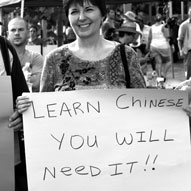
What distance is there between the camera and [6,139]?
275 centimetres

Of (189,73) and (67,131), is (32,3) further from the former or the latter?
(67,131)

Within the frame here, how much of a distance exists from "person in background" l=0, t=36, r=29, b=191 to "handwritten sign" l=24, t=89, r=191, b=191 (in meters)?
0.12

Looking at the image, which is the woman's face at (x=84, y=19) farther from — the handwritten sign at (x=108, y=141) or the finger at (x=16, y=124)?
the finger at (x=16, y=124)

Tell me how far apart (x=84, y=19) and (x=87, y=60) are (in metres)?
0.20

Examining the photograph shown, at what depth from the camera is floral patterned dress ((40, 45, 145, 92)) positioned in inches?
114

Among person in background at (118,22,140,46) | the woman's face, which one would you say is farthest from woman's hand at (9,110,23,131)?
person in background at (118,22,140,46)

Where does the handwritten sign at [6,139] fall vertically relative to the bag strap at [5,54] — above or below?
below

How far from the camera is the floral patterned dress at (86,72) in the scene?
2.89 metres

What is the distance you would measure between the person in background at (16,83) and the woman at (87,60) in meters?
0.18

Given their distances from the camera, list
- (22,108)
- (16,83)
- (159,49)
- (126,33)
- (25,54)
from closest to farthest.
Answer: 1. (22,108)
2. (16,83)
3. (25,54)
4. (126,33)
5. (159,49)

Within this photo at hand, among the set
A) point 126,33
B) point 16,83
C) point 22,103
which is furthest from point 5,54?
point 126,33

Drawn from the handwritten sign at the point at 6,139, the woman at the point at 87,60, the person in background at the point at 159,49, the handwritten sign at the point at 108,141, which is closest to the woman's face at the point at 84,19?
the woman at the point at 87,60

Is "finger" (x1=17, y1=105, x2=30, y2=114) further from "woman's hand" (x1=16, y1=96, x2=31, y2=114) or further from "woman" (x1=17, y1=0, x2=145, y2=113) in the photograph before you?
"woman" (x1=17, y1=0, x2=145, y2=113)

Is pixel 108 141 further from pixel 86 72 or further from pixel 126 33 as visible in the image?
pixel 126 33
